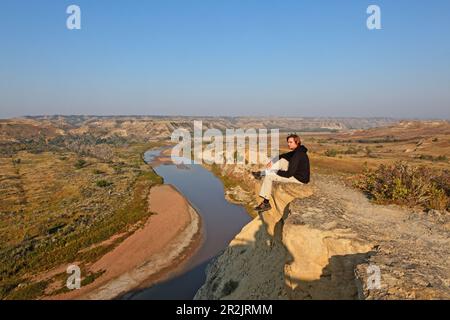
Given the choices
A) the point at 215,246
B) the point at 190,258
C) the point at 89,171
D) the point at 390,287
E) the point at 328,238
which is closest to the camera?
the point at 390,287

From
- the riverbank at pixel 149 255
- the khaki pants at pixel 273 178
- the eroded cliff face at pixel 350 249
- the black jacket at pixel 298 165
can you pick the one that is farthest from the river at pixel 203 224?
the black jacket at pixel 298 165

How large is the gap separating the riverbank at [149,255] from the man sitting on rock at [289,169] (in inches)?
543

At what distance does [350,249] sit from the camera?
286 inches

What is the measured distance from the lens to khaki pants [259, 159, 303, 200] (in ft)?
32.9

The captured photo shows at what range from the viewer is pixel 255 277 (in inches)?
528

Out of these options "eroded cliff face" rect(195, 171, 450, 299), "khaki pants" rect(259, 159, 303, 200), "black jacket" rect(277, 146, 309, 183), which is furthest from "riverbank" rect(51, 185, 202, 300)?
"black jacket" rect(277, 146, 309, 183)

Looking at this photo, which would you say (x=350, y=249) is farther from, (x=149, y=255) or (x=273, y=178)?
(x=149, y=255)

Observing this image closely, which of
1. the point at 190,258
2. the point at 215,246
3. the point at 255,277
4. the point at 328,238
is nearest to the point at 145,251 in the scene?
the point at 190,258

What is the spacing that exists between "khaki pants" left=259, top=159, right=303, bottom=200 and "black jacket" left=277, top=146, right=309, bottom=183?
0.49 feet

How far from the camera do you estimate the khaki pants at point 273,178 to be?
10.0 m

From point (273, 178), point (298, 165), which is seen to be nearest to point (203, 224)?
point (273, 178)

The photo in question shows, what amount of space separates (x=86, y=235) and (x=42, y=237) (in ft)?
11.6
